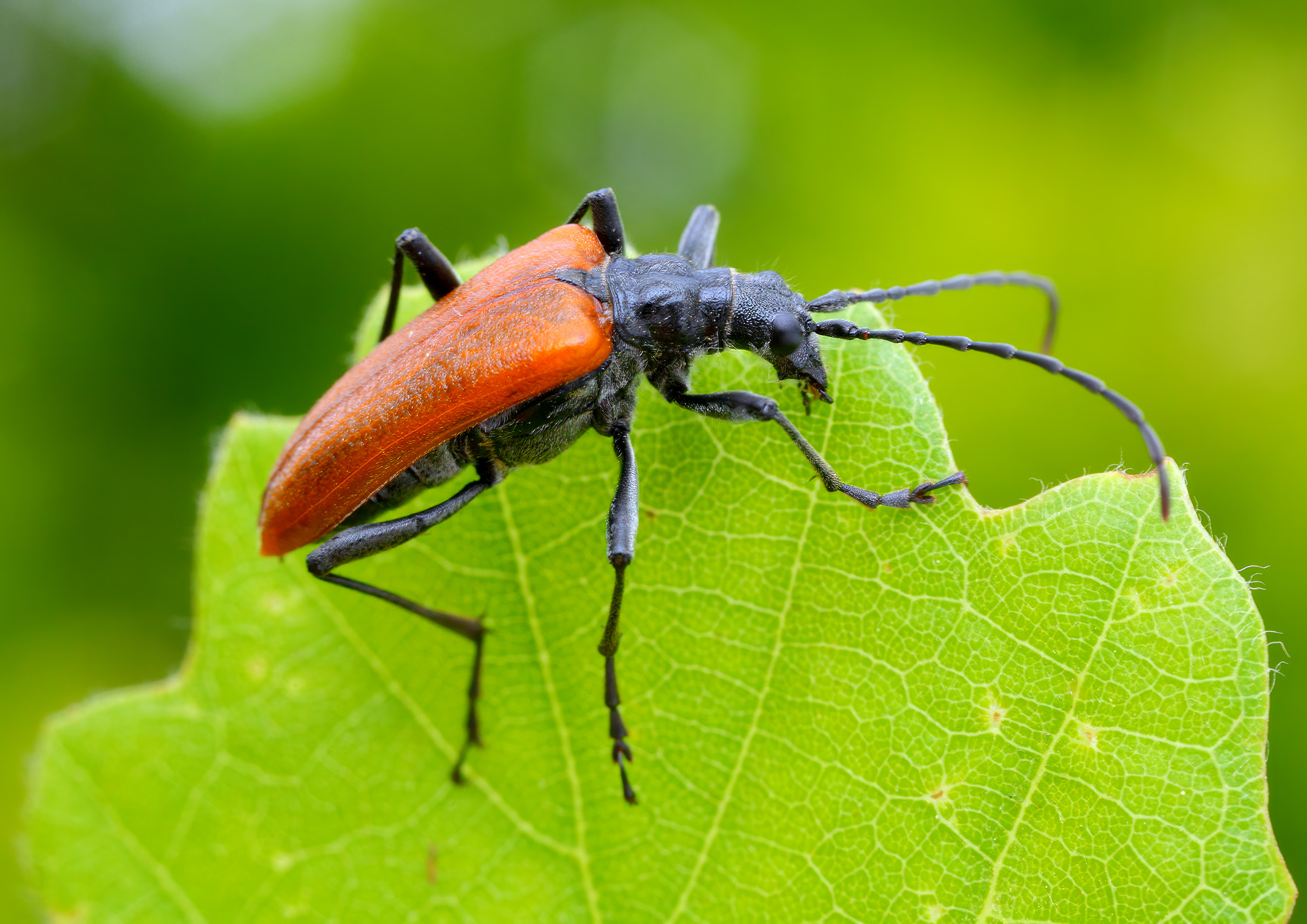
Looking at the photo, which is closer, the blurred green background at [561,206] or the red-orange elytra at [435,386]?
the red-orange elytra at [435,386]

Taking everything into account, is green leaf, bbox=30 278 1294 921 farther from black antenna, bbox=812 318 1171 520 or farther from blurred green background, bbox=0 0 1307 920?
blurred green background, bbox=0 0 1307 920

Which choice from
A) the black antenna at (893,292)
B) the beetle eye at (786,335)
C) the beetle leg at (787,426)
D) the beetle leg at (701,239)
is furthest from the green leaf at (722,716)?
the beetle leg at (701,239)

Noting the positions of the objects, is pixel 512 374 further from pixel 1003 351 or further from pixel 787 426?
pixel 1003 351

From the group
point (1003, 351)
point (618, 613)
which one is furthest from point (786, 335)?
point (618, 613)

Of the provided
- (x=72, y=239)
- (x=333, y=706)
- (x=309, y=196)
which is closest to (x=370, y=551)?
(x=333, y=706)

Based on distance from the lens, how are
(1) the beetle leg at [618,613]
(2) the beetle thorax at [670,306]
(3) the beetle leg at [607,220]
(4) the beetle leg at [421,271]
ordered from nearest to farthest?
(1) the beetle leg at [618,613] < (2) the beetle thorax at [670,306] < (4) the beetle leg at [421,271] < (3) the beetle leg at [607,220]

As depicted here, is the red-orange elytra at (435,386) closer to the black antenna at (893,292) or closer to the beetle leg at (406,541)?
the beetle leg at (406,541)

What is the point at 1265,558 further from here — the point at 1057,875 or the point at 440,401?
the point at 440,401
